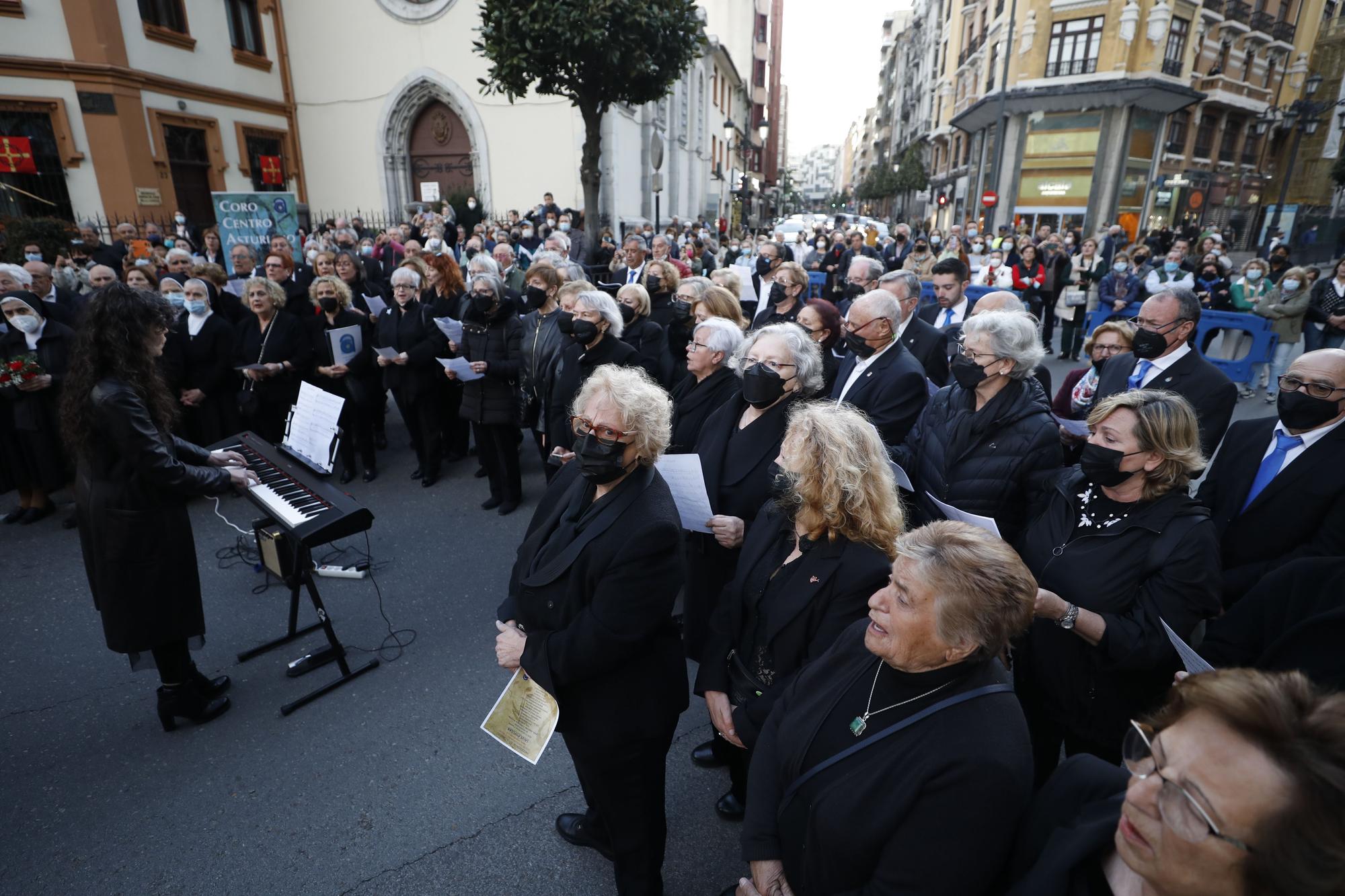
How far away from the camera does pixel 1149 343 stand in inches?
153

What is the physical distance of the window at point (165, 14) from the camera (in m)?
15.4

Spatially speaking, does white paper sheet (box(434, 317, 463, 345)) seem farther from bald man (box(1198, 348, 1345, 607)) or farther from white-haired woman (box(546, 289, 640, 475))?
bald man (box(1198, 348, 1345, 607))

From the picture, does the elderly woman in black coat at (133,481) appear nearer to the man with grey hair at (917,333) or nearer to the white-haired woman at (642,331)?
the white-haired woman at (642,331)

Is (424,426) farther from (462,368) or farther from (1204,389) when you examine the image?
(1204,389)

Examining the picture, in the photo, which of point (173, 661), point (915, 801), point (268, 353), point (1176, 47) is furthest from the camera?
point (1176, 47)

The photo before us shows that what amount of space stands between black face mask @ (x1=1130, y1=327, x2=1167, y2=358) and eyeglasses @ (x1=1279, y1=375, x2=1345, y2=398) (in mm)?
1112

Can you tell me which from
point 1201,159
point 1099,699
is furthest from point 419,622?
point 1201,159

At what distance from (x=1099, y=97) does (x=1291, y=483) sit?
3416 centimetres

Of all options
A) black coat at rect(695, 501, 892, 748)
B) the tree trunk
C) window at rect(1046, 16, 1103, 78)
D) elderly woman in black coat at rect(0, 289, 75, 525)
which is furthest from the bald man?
window at rect(1046, 16, 1103, 78)

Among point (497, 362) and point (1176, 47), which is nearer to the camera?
point (497, 362)

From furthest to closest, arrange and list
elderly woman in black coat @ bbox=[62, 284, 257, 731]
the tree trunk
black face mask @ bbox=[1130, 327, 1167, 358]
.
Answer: the tree trunk
black face mask @ bbox=[1130, 327, 1167, 358]
elderly woman in black coat @ bbox=[62, 284, 257, 731]

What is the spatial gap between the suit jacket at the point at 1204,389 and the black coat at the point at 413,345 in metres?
5.35

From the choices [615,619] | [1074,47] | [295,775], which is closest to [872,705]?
[615,619]

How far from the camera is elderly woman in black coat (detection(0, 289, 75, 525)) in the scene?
5.30 meters
